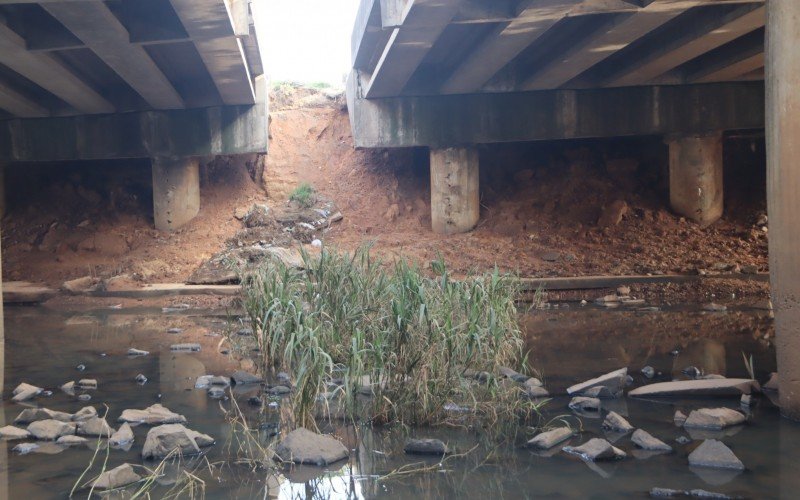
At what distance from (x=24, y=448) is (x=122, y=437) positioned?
61 centimetres

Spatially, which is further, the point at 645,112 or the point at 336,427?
the point at 645,112

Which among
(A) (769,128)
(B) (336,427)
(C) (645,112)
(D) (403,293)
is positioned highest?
(C) (645,112)

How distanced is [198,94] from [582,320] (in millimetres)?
9463

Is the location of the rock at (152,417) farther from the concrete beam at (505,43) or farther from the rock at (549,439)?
the concrete beam at (505,43)

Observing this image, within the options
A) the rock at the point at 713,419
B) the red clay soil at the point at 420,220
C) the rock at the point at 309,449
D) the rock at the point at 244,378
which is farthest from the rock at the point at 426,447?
the red clay soil at the point at 420,220

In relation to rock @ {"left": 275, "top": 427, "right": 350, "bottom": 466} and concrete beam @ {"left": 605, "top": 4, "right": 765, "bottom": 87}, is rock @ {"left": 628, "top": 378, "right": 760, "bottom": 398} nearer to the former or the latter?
rock @ {"left": 275, "top": 427, "right": 350, "bottom": 466}

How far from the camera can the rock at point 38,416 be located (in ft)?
19.3

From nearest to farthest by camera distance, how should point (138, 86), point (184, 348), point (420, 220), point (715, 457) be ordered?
point (715, 457) < point (184, 348) < point (138, 86) < point (420, 220)

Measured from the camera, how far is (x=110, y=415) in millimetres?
6109

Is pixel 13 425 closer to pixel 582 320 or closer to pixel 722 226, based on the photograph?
pixel 582 320

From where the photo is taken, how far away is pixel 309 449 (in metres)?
4.96

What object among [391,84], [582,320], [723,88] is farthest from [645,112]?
[582,320]

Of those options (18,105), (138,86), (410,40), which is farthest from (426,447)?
(18,105)

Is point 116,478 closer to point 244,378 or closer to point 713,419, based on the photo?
point 244,378
